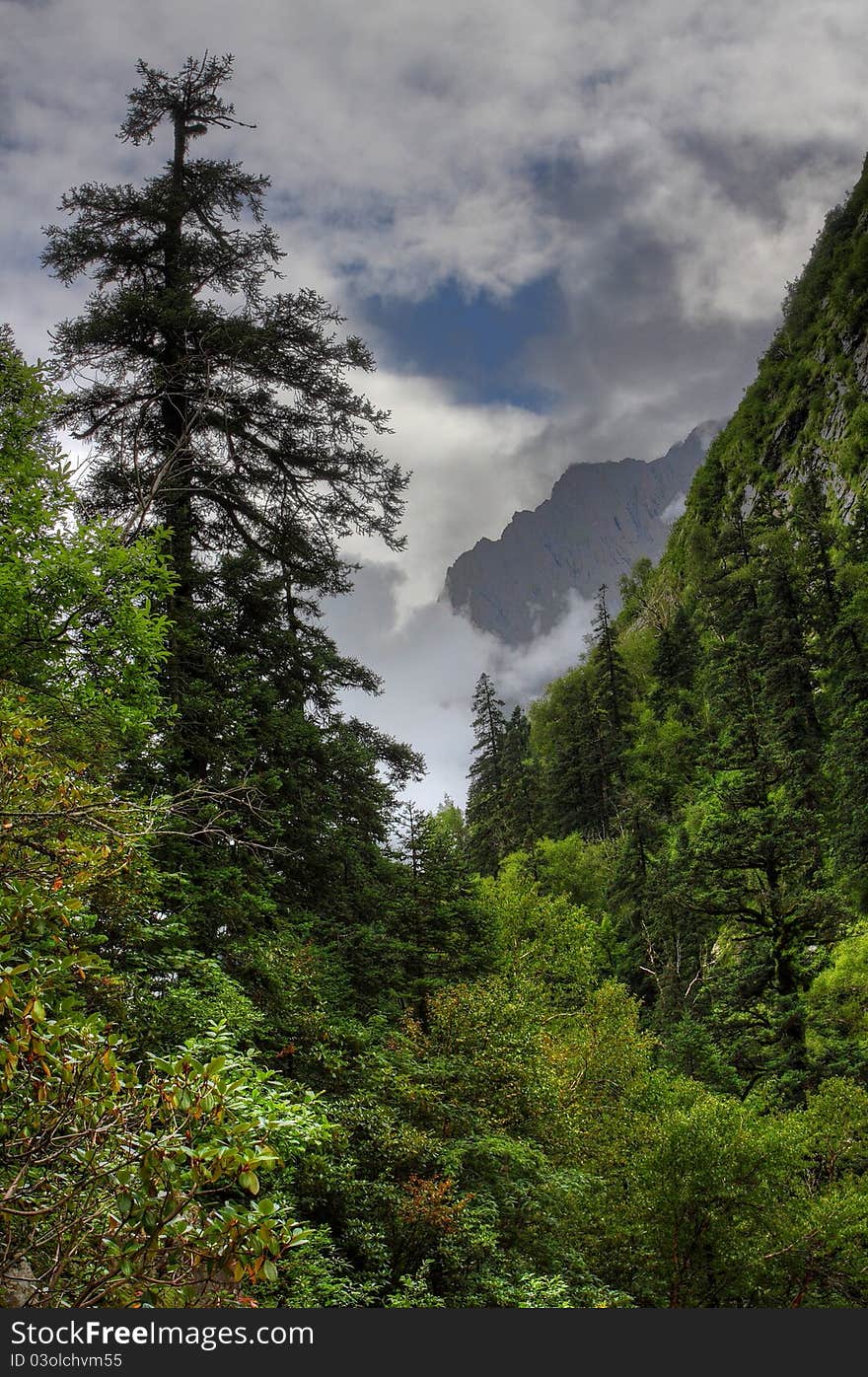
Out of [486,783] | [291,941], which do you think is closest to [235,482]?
[291,941]

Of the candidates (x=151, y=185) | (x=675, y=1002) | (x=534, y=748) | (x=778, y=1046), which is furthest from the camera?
(x=534, y=748)

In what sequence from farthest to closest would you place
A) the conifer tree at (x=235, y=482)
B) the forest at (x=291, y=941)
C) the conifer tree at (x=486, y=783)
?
the conifer tree at (x=486, y=783) → the conifer tree at (x=235, y=482) → the forest at (x=291, y=941)

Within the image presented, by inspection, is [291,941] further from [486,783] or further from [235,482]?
[486,783]

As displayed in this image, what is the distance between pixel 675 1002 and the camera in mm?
27812

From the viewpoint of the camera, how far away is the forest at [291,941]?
3.49m

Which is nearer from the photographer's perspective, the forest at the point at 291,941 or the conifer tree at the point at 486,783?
the forest at the point at 291,941

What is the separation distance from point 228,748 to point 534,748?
2395 inches

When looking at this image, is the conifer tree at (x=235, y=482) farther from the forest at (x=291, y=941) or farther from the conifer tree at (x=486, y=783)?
the conifer tree at (x=486, y=783)

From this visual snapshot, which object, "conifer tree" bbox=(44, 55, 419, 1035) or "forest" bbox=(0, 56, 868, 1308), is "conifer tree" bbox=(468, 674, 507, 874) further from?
"conifer tree" bbox=(44, 55, 419, 1035)

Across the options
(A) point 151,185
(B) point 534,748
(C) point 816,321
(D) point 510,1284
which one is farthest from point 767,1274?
(C) point 816,321

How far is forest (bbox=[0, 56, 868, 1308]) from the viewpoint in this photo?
3488 mm

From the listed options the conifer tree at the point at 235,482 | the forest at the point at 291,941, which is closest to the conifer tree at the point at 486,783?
the forest at the point at 291,941

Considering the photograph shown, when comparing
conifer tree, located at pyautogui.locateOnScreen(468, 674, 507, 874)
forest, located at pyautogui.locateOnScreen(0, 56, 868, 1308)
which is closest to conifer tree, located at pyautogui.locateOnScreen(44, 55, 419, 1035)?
forest, located at pyautogui.locateOnScreen(0, 56, 868, 1308)

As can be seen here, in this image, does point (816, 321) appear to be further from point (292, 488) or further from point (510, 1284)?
point (510, 1284)
